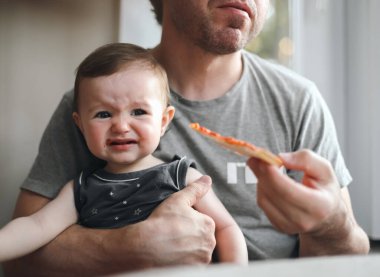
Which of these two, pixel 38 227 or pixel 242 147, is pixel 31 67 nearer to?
pixel 38 227

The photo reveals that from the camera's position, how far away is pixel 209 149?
1.41 meters

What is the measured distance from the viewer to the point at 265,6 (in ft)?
4.83

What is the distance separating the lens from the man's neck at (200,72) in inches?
58.6

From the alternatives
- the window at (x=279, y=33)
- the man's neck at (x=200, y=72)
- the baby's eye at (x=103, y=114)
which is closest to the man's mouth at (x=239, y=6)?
the man's neck at (x=200, y=72)

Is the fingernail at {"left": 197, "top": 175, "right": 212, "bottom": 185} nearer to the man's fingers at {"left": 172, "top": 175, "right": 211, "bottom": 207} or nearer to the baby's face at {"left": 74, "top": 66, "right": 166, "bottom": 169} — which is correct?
the man's fingers at {"left": 172, "top": 175, "right": 211, "bottom": 207}

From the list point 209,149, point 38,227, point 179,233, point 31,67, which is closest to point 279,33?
point 209,149

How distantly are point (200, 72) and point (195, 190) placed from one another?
1.35 ft

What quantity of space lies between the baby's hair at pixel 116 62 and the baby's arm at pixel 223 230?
240 mm

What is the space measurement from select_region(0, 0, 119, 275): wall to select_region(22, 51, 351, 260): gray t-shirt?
9.0 inches

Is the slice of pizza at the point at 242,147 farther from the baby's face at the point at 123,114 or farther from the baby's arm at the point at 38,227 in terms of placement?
the baby's arm at the point at 38,227

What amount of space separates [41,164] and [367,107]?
1.00 m

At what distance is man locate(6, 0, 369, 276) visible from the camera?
1.20m

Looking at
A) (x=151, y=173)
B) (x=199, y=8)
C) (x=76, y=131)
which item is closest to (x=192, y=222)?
(x=151, y=173)

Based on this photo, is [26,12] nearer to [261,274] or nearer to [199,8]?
[199,8]
